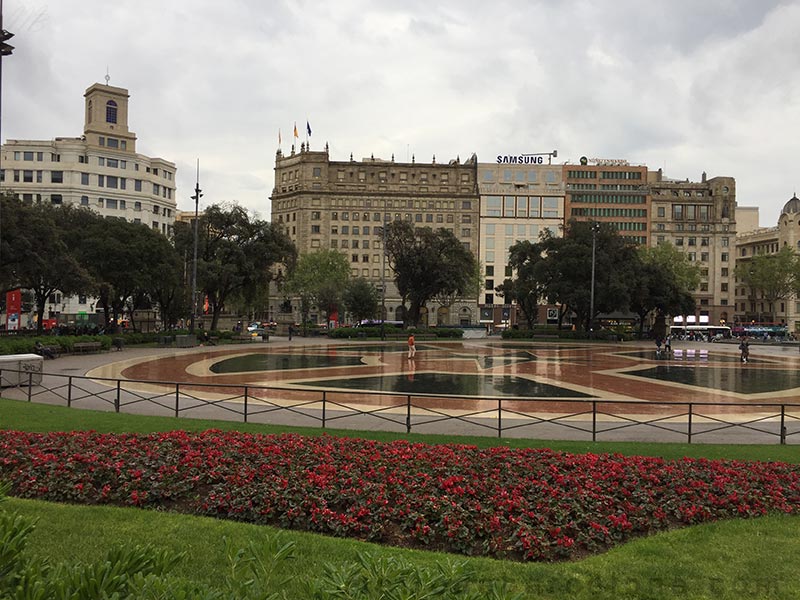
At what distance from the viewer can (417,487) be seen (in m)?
8.06

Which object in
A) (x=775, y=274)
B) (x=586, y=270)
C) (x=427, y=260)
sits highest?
(x=775, y=274)

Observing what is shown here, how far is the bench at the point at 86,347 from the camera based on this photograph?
1405 inches

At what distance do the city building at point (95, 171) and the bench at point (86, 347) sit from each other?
160 ft

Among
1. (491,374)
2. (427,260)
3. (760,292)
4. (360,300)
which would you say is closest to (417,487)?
(491,374)

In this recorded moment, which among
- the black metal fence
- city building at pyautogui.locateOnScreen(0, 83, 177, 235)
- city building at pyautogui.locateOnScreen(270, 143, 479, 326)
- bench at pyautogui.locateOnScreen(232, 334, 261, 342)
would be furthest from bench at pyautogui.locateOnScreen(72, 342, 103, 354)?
city building at pyautogui.locateOnScreen(270, 143, 479, 326)

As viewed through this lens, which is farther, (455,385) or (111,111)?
(111,111)

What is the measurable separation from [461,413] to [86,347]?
2842 cm

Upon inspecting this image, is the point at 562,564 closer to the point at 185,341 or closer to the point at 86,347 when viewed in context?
the point at 86,347

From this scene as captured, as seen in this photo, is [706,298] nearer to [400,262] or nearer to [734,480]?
[400,262]

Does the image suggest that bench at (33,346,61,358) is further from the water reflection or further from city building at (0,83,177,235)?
city building at (0,83,177,235)

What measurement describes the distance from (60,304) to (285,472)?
281ft

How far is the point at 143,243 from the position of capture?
45469mm

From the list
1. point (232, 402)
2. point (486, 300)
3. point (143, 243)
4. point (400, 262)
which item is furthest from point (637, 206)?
point (232, 402)

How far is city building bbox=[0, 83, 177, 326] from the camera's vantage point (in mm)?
85562
